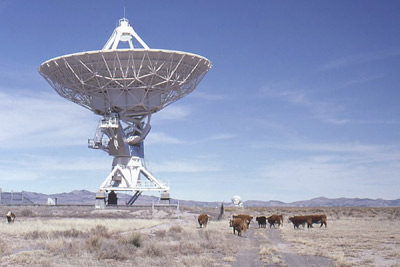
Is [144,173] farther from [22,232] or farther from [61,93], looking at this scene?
[22,232]

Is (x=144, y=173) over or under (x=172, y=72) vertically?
under

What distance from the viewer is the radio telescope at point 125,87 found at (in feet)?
146

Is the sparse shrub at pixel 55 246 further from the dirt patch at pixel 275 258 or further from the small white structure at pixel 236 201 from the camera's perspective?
the small white structure at pixel 236 201

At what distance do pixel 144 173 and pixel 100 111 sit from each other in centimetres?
745

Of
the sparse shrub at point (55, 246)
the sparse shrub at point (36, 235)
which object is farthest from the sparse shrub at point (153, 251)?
the sparse shrub at point (36, 235)

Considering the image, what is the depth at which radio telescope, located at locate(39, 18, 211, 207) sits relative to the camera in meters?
44.6

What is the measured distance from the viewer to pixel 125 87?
1845 inches

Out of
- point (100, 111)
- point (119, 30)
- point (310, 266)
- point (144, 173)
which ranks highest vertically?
point (119, 30)

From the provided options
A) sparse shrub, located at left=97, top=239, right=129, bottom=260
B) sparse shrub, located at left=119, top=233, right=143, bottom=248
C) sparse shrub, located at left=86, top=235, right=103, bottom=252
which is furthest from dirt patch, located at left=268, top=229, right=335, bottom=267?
sparse shrub, located at left=86, top=235, right=103, bottom=252

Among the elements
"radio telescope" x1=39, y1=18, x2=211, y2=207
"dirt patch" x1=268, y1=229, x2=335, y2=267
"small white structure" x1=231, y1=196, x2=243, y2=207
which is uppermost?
"radio telescope" x1=39, y1=18, x2=211, y2=207

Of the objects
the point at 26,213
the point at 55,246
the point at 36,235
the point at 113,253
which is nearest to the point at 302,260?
the point at 113,253

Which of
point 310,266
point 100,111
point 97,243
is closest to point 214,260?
point 310,266

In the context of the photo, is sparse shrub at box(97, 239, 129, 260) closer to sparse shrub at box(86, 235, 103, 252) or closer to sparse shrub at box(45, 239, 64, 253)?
sparse shrub at box(86, 235, 103, 252)

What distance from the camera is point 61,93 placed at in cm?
4866
